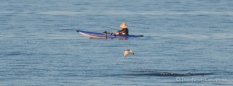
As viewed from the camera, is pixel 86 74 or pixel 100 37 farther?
pixel 100 37

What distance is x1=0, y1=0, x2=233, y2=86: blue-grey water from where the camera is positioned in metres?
38.5

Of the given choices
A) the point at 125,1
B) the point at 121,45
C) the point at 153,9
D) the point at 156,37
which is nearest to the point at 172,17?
the point at 153,9

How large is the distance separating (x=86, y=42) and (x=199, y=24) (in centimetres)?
1584

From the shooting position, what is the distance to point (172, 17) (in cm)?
7481

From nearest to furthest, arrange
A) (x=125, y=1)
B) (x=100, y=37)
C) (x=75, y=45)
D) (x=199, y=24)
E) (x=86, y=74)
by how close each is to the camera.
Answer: (x=86, y=74)
(x=75, y=45)
(x=100, y=37)
(x=199, y=24)
(x=125, y=1)

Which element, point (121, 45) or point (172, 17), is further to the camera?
point (172, 17)

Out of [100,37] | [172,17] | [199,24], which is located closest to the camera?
[100,37]

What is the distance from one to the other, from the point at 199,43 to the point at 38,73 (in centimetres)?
1568

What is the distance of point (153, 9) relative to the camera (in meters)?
86.1

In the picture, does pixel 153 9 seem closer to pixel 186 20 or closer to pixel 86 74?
pixel 186 20

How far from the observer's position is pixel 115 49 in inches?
1966

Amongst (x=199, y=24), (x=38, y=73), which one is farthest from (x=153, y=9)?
(x=38, y=73)

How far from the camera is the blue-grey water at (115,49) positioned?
3853cm

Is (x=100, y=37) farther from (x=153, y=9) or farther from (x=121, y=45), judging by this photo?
(x=153, y=9)
